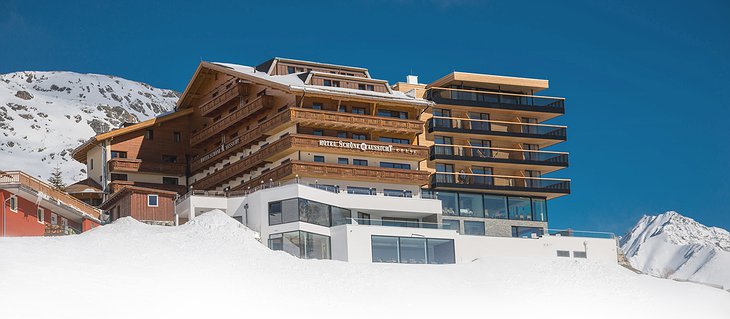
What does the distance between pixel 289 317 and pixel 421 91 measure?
3536 cm

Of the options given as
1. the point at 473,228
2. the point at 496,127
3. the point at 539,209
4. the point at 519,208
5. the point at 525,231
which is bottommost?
the point at 525,231

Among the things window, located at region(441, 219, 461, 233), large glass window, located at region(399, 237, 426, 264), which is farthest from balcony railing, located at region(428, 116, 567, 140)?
large glass window, located at region(399, 237, 426, 264)

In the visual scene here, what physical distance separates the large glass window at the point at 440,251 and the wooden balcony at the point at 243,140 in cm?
1206

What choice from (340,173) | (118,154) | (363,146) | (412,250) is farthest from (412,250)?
(118,154)

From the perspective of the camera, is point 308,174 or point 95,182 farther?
point 95,182

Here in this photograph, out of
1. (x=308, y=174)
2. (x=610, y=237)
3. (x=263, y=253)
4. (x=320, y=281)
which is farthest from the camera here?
(x=610, y=237)

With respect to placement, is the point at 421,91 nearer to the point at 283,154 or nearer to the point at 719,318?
the point at 283,154

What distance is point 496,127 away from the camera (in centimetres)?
8650

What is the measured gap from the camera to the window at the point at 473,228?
269ft

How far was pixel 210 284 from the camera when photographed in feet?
182

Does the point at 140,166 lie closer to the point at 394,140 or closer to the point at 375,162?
the point at 375,162

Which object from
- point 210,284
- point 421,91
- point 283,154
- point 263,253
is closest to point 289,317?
point 210,284

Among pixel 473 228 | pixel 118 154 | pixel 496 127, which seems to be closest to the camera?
pixel 473 228

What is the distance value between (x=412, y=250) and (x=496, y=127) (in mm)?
16633
